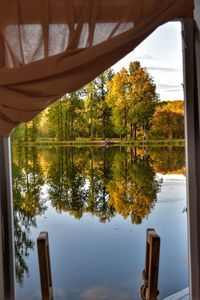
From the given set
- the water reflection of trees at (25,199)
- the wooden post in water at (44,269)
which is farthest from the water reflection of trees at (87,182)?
the wooden post in water at (44,269)

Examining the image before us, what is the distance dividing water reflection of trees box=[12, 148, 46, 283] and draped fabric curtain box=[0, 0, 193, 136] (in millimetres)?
239

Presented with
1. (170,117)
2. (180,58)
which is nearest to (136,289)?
(170,117)

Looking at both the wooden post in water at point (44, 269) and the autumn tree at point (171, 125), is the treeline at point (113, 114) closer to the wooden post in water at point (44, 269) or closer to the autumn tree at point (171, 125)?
the autumn tree at point (171, 125)

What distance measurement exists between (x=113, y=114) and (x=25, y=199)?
1.81 ft

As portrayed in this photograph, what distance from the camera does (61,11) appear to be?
4.75ft

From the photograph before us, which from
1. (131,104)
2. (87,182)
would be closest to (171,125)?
(131,104)

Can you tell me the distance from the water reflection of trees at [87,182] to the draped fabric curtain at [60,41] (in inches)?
11.4

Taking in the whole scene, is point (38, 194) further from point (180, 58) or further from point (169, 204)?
point (180, 58)

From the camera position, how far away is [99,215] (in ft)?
5.52

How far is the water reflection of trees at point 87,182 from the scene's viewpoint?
166 cm

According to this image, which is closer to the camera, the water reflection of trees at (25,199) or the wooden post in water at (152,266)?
the wooden post in water at (152,266)

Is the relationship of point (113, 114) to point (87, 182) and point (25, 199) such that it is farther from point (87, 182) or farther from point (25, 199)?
point (25, 199)

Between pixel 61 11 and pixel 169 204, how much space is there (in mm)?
943

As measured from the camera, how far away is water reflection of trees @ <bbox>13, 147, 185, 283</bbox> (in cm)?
166
